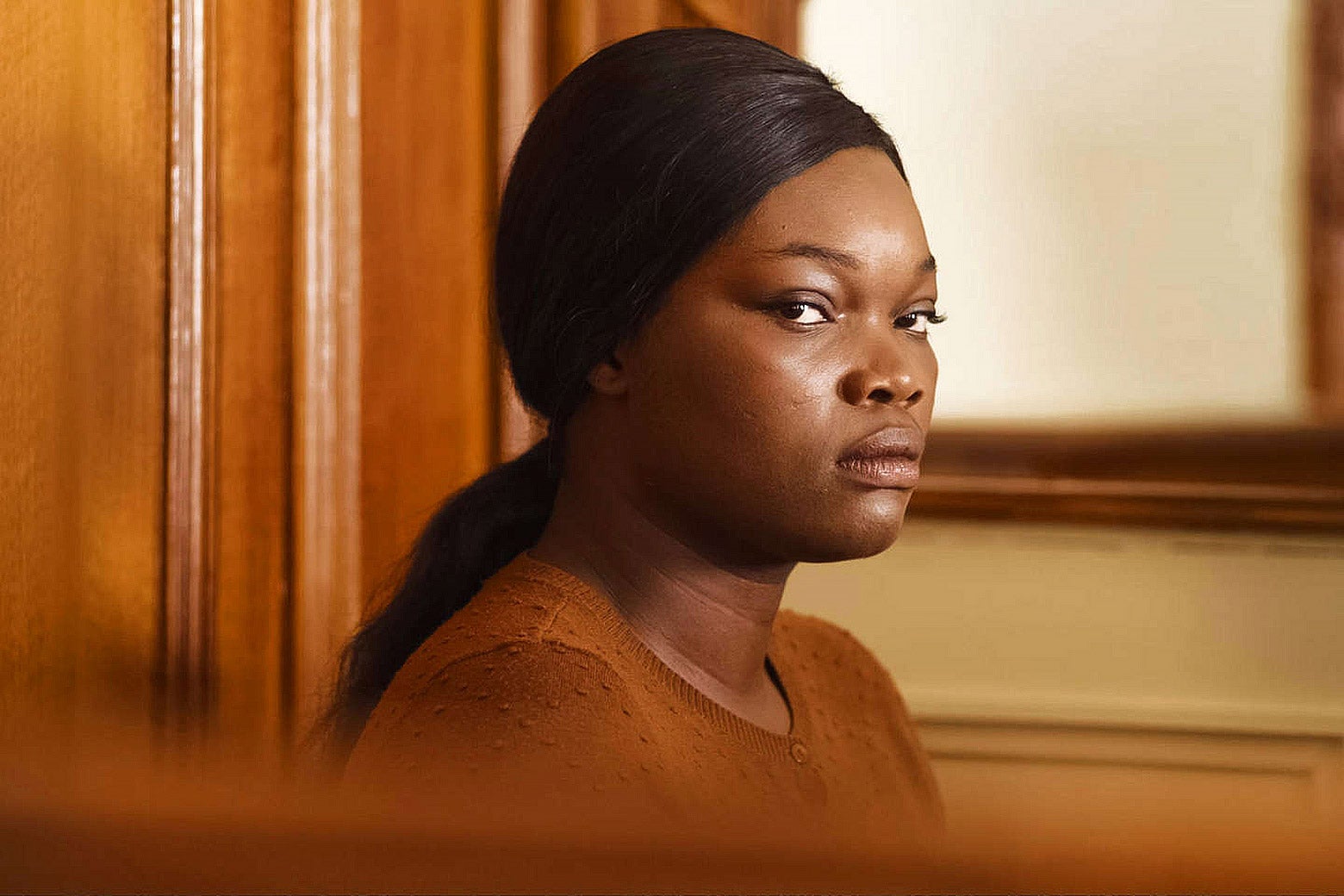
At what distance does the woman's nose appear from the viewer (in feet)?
1.88

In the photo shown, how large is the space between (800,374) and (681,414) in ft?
0.18

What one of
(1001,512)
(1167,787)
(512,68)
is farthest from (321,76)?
(1167,787)

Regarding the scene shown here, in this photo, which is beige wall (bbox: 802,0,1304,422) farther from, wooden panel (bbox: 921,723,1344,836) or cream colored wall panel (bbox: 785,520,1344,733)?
wooden panel (bbox: 921,723,1344,836)

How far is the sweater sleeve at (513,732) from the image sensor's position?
528 mm

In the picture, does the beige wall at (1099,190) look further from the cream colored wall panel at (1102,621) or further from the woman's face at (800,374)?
the woman's face at (800,374)

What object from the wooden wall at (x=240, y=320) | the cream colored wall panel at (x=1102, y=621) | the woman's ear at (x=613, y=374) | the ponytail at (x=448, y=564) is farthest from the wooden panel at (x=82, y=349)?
the cream colored wall panel at (x=1102, y=621)

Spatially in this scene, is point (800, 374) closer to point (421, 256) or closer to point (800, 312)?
point (800, 312)

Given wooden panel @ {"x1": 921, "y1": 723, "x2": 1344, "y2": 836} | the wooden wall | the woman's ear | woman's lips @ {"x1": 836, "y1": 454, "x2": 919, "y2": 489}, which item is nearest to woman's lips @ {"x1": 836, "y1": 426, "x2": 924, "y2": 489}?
woman's lips @ {"x1": 836, "y1": 454, "x2": 919, "y2": 489}

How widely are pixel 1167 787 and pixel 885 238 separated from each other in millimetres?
677

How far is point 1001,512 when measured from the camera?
1.17 m

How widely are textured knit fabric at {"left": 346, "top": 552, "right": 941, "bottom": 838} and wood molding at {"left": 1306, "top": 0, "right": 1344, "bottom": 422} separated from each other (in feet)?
2.35

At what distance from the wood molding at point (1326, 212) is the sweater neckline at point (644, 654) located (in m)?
0.75

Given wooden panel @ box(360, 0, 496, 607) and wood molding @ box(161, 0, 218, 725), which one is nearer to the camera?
wood molding @ box(161, 0, 218, 725)

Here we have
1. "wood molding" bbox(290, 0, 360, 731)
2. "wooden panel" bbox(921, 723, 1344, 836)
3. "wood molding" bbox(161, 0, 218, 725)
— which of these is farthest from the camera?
"wooden panel" bbox(921, 723, 1344, 836)
